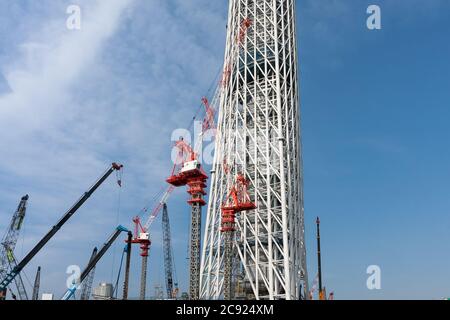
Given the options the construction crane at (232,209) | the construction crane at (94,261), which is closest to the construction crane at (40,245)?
the construction crane at (94,261)

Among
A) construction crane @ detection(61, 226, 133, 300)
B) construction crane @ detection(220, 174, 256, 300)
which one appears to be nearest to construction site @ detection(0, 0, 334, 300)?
construction crane @ detection(220, 174, 256, 300)

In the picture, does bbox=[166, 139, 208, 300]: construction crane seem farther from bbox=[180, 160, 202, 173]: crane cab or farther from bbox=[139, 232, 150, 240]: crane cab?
bbox=[139, 232, 150, 240]: crane cab

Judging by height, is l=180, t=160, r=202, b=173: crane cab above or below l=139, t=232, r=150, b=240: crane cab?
above

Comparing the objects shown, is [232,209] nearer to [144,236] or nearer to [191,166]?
[191,166]

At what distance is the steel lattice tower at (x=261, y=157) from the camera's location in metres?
95.1

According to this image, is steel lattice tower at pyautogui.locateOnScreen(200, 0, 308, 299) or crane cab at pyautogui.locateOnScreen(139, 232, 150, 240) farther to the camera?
crane cab at pyautogui.locateOnScreen(139, 232, 150, 240)

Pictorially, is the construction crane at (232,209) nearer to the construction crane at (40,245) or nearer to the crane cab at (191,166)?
the crane cab at (191,166)

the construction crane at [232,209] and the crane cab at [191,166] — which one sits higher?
the crane cab at [191,166]

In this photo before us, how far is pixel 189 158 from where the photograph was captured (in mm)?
113438

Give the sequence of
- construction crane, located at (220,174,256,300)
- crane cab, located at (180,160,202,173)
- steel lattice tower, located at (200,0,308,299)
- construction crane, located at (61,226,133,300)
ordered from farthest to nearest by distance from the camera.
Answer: construction crane, located at (61,226,133,300), crane cab, located at (180,160,202,173), steel lattice tower, located at (200,0,308,299), construction crane, located at (220,174,256,300)

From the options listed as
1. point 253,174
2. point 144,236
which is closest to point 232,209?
point 253,174

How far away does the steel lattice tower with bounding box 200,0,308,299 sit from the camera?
95.1 meters
